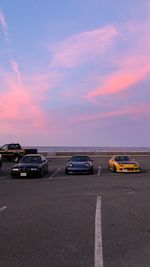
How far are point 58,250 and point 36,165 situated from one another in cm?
1765

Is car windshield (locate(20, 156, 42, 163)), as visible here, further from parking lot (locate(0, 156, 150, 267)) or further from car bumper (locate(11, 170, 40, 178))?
parking lot (locate(0, 156, 150, 267))

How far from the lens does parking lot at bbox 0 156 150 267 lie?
6.58 m

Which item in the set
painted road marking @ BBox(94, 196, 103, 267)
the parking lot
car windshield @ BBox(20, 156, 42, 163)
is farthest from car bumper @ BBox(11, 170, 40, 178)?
painted road marking @ BBox(94, 196, 103, 267)

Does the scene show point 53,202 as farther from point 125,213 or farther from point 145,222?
point 145,222

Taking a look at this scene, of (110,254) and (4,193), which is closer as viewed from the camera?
(110,254)

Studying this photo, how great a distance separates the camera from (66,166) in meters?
26.9

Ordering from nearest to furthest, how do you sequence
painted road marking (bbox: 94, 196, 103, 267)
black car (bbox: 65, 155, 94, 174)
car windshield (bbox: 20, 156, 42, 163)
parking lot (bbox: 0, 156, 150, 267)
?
painted road marking (bbox: 94, 196, 103, 267) < parking lot (bbox: 0, 156, 150, 267) < car windshield (bbox: 20, 156, 42, 163) < black car (bbox: 65, 155, 94, 174)

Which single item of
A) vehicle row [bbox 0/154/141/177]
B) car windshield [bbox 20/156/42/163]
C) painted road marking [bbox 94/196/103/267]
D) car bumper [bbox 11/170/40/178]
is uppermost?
car windshield [bbox 20/156/42/163]

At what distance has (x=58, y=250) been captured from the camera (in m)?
7.07

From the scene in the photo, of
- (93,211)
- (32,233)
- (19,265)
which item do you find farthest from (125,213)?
(19,265)

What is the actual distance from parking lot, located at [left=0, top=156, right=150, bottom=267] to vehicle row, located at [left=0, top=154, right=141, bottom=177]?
9.19m

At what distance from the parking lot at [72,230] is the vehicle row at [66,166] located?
9.19 meters

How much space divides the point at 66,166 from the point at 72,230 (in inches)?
714

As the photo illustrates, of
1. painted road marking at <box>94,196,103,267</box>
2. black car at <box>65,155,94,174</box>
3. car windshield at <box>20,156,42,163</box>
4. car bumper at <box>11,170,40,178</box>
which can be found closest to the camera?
painted road marking at <box>94,196,103,267</box>
